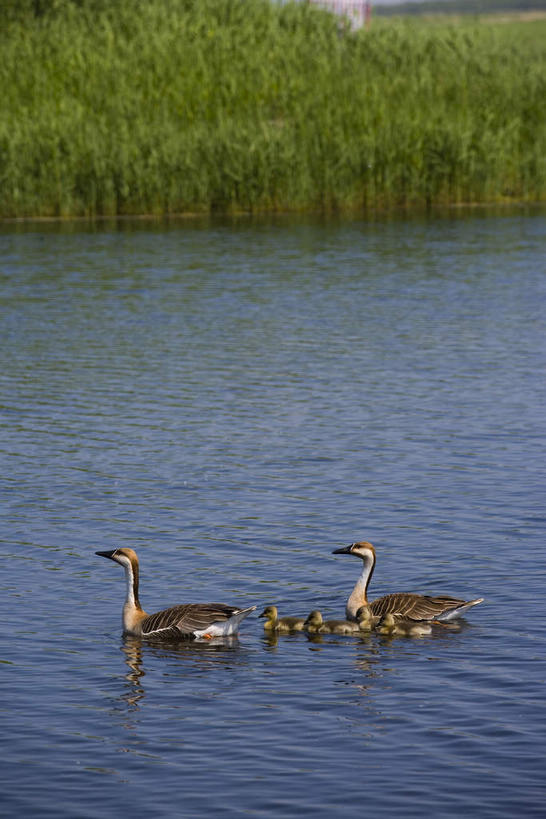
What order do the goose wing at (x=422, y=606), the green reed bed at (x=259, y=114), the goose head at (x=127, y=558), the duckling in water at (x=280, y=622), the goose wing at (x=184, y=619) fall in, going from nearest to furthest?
1. the goose wing at (x=184, y=619)
2. the goose wing at (x=422, y=606)
3. the duckling in water at (x=280, y=622)
4. the goose head at (x=127, y=558)
5. the green reed bed at (x=259, y=114)

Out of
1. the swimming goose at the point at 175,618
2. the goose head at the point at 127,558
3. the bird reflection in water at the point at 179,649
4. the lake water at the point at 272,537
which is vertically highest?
the goose head at the point at 127,558

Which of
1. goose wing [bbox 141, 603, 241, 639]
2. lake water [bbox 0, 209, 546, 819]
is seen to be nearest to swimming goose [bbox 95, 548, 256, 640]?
goose wing [bbox 141, 603, 241, 639]

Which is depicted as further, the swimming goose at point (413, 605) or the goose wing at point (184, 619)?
the swimming goose at point (413, 605)

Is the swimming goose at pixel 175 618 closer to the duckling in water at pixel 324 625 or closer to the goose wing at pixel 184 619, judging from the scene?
the goose wing at pixel 184 619

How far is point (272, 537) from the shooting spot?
49.8 feet

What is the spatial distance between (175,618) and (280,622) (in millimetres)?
886

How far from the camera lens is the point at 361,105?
44812mm

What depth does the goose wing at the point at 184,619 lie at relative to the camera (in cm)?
1202

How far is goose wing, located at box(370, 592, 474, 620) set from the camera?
1227cm

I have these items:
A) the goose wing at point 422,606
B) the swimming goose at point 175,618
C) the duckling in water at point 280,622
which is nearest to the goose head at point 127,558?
the swimming goose at point 175,618

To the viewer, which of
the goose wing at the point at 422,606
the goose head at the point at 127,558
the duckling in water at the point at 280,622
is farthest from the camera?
the goose head at the point at 127,558

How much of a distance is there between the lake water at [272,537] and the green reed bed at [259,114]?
9.44m

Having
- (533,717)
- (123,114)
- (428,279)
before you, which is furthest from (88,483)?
(123,114)

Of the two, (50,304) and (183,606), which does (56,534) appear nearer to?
(183,606)
